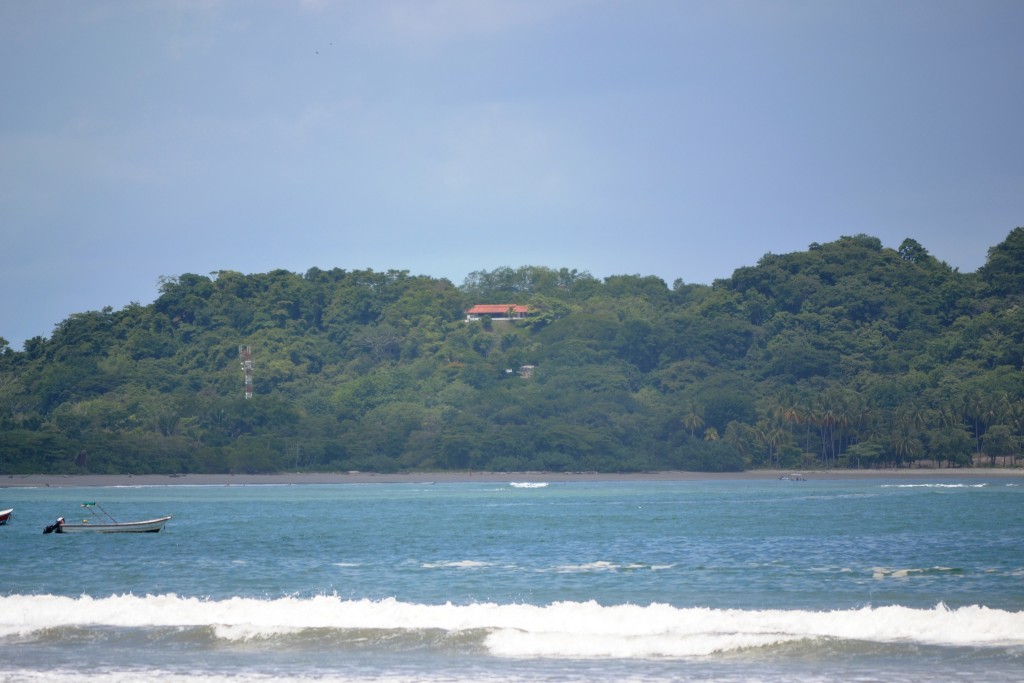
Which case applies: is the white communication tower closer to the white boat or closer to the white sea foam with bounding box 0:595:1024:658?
the white boat

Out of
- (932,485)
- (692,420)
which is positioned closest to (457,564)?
(932,485)

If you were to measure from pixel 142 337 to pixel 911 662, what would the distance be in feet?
577

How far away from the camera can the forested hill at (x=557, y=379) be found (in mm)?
141750

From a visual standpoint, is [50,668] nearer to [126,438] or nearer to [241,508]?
[241,508]

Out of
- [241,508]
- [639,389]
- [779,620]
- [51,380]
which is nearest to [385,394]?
[639,389]

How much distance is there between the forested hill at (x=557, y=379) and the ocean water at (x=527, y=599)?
7392cm

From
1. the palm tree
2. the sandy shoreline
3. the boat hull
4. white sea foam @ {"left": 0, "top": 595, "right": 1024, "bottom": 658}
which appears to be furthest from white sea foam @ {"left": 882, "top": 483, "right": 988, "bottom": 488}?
white sea foam @ {"left": 0, "top": 595, "right": 1024, "bottom": 658}

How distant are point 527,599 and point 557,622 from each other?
569cm

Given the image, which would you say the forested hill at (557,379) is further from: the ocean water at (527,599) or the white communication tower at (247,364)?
the ocean water at (527,599)

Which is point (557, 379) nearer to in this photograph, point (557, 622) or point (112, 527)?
point (112, 527)

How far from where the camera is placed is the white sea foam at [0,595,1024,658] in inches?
1024

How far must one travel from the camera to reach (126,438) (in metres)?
143

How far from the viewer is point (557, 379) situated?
167 meters

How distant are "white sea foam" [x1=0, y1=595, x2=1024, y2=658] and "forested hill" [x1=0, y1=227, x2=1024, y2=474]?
112m
